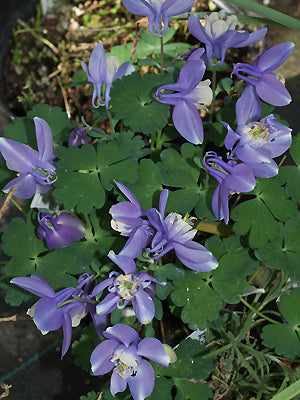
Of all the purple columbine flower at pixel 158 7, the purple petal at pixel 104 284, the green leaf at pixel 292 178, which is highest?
the purple columbine flower at pixel 158 7

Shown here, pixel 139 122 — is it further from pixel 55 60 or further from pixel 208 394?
pixel 55 60

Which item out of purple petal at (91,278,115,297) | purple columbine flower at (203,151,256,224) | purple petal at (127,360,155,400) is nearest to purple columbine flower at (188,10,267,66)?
purple columbine flower at (203,151,256,224)

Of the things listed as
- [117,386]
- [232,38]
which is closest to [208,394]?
[117,386]

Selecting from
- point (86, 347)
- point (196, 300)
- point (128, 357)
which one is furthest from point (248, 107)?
point (86, 347)

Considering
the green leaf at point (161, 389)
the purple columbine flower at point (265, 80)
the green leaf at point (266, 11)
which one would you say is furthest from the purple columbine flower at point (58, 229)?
the green leaf at point (266, 11)

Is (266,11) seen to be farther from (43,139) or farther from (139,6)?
(43,139)

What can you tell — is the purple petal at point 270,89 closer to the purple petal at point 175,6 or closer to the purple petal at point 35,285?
the purple petal at point 175,6
